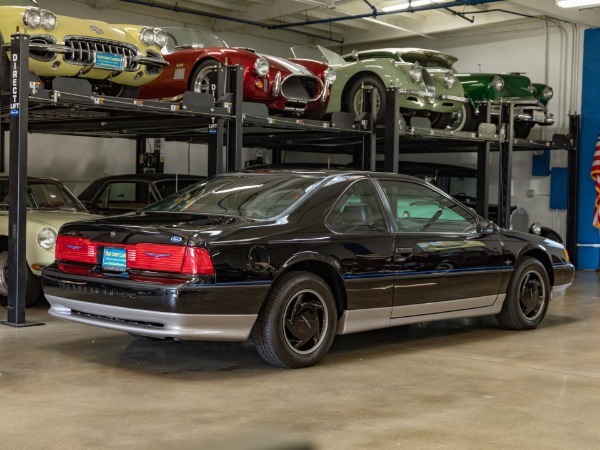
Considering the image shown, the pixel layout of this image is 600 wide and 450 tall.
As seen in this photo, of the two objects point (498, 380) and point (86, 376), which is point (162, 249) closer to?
point (86, 376)

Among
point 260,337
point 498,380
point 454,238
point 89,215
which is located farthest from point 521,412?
point 89,215

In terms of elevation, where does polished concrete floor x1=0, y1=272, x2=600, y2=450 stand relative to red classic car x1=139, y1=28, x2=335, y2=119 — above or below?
below

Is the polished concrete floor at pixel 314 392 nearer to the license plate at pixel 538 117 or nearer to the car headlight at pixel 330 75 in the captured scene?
the car headlight at pixel 330 75

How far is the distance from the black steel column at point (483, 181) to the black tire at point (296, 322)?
7.27m

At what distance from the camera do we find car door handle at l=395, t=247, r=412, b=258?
589 cm

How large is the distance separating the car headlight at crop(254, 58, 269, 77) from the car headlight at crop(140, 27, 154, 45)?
133 cm

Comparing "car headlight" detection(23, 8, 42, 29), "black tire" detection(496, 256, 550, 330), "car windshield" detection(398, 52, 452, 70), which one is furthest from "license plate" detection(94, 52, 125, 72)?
"car windshield" detection(398, 52, 452, 70)

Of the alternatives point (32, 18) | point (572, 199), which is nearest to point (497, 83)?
point (572, 199)

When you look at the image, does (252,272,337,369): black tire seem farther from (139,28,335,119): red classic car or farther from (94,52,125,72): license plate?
(139,28,335,119): red classic car

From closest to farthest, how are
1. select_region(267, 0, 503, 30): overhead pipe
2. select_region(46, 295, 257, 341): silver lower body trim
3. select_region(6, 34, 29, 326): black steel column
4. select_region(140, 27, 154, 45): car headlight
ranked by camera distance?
select_region(46, 295, 257, 341): silver lower body trim, select_region(6, 34, 29, 326): black steel column, select_region(140, 27, 154, 45): car headlight, select_region(267, 0, 503, 30): overhead pipe

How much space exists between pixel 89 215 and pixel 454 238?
3897mm

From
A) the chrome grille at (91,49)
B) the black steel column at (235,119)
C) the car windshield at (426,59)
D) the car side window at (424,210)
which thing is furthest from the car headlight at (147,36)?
the car windshield at (426,59)

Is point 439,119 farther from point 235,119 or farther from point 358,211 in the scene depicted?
point 358,211

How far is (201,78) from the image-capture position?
9453 millimetres
